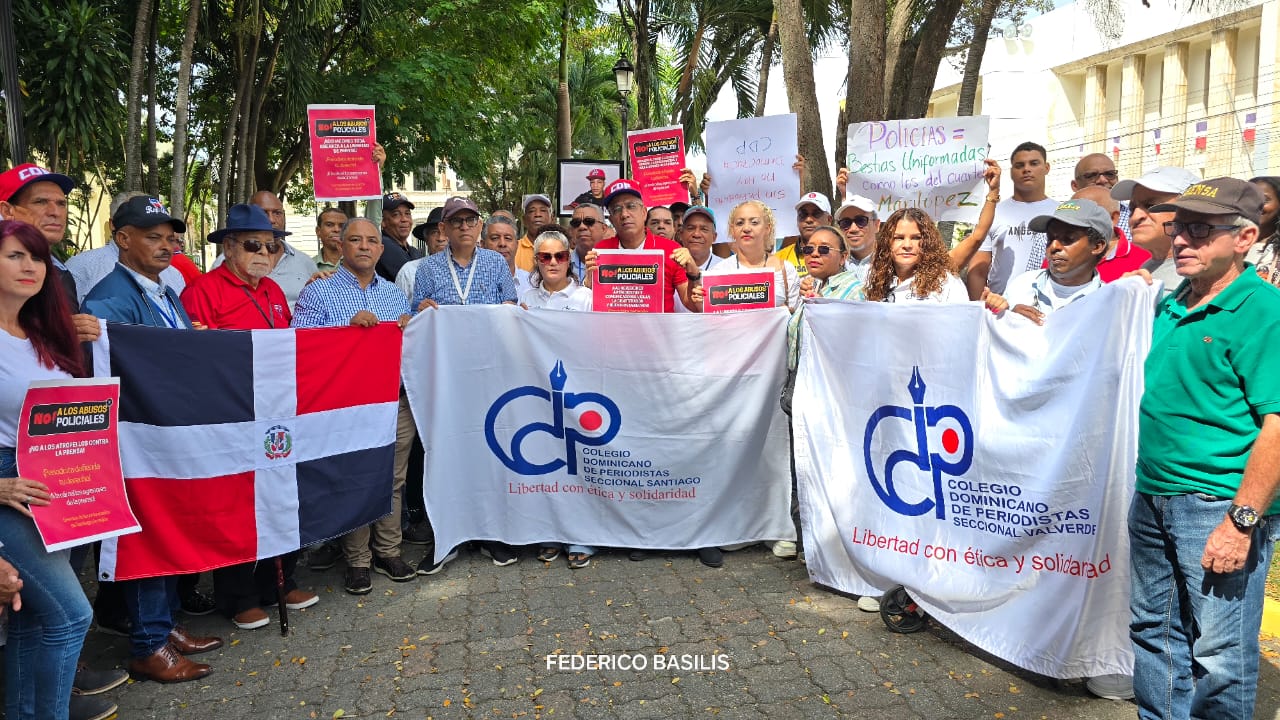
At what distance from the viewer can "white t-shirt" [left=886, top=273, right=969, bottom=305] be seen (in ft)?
14.5

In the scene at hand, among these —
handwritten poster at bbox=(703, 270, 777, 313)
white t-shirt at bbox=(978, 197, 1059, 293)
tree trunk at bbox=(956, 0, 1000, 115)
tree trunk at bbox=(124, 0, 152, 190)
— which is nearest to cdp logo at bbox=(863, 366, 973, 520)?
handwritten poster at bbox=(703, 270, 777, 313)

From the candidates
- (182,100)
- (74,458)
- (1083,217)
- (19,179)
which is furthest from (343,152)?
(182,100)

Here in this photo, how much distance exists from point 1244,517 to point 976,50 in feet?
29.5

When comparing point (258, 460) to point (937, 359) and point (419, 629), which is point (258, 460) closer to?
point (419, 629)

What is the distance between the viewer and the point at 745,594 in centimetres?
475

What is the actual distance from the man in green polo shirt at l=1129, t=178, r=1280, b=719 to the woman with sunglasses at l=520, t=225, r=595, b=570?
10.3 ft

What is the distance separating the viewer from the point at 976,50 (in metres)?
10.4

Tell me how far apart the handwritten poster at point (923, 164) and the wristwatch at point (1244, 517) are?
343 cm

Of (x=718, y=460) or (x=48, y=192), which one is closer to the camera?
(x=48, y=192)

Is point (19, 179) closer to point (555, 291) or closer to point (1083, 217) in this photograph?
point (555, 291)

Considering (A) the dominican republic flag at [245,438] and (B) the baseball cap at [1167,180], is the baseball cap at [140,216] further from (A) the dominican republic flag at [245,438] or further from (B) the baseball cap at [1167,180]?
(B) the baseball cap at [1167,180]

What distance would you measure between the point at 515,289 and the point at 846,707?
3.29m

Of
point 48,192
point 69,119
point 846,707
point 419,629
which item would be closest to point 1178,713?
point 846,707

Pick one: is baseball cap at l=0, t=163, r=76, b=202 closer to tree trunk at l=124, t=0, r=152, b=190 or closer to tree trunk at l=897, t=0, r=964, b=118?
tree trunk at l=897, t=0, r=964, b=118
